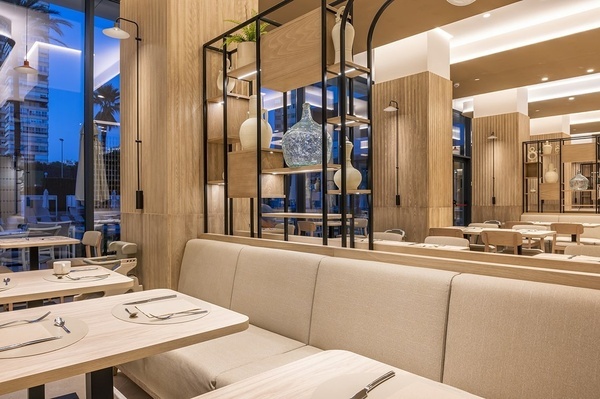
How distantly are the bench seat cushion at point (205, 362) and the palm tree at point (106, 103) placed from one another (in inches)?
161

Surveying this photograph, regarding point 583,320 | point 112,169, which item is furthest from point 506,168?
point 583,320

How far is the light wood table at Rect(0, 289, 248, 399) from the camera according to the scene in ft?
3.92

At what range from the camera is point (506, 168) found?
9.90 m

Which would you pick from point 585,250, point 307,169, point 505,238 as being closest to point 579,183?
point 505,238

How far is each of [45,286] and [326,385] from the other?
1.88 meters

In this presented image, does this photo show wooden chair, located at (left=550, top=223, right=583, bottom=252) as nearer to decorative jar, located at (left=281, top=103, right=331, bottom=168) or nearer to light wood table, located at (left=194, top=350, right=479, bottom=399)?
decorative jar, located at (left=281, top=103, right=331, bottom=168)

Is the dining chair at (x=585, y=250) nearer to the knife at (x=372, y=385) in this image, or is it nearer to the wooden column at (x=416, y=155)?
the knife at (x=372, y=385)

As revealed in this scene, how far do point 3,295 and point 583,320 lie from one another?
258 centimetres

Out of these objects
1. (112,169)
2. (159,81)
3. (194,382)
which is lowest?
(194,382)

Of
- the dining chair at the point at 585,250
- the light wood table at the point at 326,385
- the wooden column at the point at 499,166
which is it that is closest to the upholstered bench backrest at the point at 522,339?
the light wood table at the point at 326,385

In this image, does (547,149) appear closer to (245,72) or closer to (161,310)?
(245,72)

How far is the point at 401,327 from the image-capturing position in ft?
6.12

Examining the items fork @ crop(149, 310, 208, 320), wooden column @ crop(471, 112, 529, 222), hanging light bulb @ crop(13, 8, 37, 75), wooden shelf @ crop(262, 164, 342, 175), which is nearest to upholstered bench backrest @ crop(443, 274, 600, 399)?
fork @ crop(149, 310, 208, 320)

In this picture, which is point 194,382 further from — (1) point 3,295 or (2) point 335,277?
(1) point 3,295
